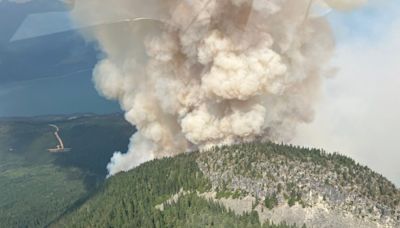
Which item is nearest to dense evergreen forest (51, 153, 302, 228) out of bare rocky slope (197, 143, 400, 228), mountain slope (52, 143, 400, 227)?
mountain slope (52, 143, 400, 227)

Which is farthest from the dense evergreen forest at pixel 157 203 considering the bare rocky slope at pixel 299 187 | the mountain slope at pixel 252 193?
the bare rocky slope at pixel 299 187

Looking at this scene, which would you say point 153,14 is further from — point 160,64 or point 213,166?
point 213,166

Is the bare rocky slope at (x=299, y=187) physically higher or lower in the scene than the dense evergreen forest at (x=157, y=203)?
higher

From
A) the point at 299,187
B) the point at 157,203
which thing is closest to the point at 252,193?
the point at 299,187

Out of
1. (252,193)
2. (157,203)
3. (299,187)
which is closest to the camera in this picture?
(299,187)

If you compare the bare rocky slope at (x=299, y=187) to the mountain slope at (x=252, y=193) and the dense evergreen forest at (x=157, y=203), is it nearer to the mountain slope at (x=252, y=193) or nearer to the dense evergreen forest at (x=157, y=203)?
the mountain slope at (x=252, y=193)

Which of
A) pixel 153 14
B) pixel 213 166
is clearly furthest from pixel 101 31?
pixel 213 166

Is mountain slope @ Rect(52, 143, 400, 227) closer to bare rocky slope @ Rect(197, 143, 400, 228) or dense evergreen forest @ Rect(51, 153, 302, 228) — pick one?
bare rocky slope @ Rect(197, 143, 400, 228)

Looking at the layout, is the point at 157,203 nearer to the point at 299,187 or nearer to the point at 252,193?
the point at 252,193
